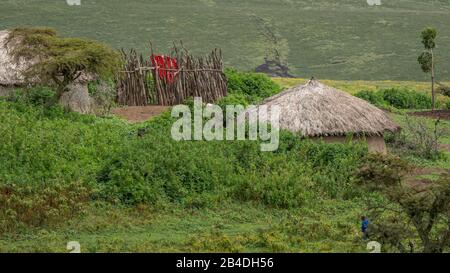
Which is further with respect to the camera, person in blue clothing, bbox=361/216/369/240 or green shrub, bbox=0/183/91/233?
green shrub, bbox=0/183/91/233

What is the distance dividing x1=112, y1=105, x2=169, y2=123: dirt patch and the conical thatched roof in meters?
3.22

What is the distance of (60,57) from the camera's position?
804 inches

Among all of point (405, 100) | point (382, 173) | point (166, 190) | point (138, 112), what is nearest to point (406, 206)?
point (382, 173)

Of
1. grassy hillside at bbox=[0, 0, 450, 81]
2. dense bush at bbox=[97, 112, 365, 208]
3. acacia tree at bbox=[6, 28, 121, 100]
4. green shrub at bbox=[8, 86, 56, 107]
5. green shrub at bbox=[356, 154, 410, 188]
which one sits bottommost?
grassy hillside at bbox=[0, 0, 450, 81]

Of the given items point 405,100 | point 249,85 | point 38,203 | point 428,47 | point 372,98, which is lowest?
point 405,100

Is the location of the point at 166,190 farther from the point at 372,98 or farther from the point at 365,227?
the point at 372,98

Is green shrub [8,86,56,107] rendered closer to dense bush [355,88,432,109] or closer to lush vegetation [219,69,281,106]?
lush vegetation [219,69,281,106]

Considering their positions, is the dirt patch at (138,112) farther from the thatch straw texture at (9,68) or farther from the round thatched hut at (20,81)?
the thatch straw texture at (9,68)

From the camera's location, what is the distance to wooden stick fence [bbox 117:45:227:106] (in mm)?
25000

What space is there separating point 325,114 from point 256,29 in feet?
118

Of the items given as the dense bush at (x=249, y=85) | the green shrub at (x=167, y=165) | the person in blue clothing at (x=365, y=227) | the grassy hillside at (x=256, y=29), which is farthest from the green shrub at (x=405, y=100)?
the person in blue clothing at (x=365, y=227)

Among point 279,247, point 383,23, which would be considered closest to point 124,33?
point 383,23

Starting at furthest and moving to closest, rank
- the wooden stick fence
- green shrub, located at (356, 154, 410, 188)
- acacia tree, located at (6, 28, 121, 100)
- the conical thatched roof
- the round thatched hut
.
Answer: the wooden stick fence, the round thatched hut, acacia tree, located at (6, 28, 121, 100), the conical thatched roof, green shrub, located at (356, 154, 410, 188)

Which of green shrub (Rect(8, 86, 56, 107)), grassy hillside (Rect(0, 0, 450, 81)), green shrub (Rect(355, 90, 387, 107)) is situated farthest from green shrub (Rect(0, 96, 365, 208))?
grassy hillside (Rect(0, 0, 450, 81))
